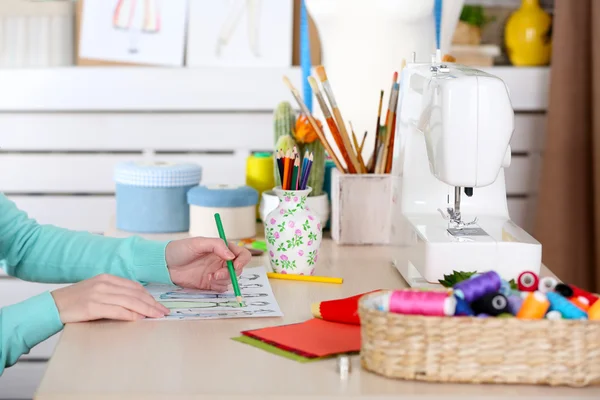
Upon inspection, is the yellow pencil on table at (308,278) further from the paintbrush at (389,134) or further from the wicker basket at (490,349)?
the wicker basket at (490,349)

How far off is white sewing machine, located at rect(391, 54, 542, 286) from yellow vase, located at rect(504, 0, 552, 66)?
133 cm

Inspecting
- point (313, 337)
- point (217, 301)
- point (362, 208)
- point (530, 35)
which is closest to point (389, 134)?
point (362, 208)

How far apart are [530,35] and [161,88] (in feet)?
3.81

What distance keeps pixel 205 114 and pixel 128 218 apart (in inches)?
41.5

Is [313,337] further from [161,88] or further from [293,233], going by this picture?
[161,88]

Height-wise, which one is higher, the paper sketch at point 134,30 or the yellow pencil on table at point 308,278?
the paper sketch at point 134,30

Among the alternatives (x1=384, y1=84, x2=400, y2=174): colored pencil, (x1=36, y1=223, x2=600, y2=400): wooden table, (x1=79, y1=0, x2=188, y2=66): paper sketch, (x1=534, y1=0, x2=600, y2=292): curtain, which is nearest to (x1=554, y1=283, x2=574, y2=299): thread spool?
(x1=36, y1=223, x2=600, y2=400): wooden table

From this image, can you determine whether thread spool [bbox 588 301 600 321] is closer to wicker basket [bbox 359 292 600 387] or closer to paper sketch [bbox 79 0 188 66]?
wicker basket [bbox 359 292 600 387]

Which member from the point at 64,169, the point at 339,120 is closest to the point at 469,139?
the point at 339,120

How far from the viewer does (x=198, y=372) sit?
103 centimetres

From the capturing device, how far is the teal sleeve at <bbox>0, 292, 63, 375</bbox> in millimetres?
1195

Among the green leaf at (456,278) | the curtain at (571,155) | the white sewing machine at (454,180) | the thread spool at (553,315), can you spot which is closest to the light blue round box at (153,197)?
the white sewing machine at (454,180)

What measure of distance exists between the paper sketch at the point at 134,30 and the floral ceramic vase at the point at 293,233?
1444 millimetres

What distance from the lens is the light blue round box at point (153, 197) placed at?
182 centimetres
